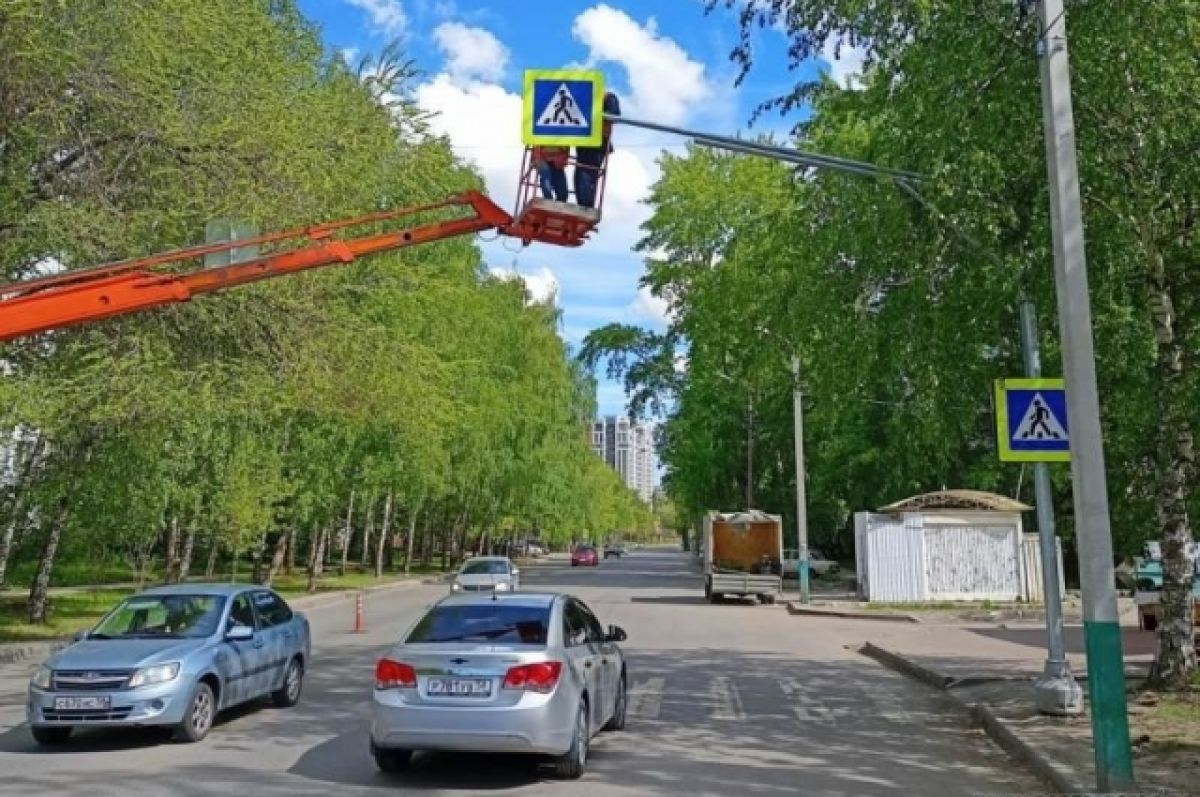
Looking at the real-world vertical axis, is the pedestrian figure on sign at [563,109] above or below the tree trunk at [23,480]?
above

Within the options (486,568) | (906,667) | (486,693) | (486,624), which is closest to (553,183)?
(486,624)

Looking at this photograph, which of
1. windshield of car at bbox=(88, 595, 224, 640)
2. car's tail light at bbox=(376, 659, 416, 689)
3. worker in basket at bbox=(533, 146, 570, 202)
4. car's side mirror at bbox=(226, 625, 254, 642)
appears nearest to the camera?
car's tail light at bbox=(376, 659, 416, 689)

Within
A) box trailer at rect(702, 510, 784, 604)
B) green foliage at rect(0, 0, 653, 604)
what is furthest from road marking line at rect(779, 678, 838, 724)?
box trailer at rect(702, 510, 784, 604)

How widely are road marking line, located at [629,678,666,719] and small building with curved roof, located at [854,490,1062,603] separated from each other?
59.8 ft

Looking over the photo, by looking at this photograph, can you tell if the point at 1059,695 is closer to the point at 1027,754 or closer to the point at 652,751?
the point at 1027,754

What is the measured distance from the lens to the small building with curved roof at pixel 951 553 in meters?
31.8

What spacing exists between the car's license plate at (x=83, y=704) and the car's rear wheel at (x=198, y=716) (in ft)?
2.27

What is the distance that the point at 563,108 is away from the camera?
32.2 feet

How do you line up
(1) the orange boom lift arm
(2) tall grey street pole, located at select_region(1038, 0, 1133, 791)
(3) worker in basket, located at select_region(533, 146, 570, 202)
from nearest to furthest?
(2) tall grey street pole, located at select_region(1038, 0, 1133, 791) < (3) worker in basket, located at select_region(533, 146, 570, 202) < (1) the orange boom lift arm

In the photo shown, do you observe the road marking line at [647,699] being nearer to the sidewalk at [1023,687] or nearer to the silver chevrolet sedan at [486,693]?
the silver chevrolet sedan at [486,693]

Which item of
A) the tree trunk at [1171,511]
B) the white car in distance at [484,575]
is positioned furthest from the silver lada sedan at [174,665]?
the white car in distance at [484,575]

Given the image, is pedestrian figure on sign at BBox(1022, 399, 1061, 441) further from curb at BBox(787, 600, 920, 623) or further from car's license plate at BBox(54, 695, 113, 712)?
curb at BBox(787, 600, 920, 623)

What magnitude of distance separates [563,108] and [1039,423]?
536 cm

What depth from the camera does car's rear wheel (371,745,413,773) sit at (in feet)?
29.0
